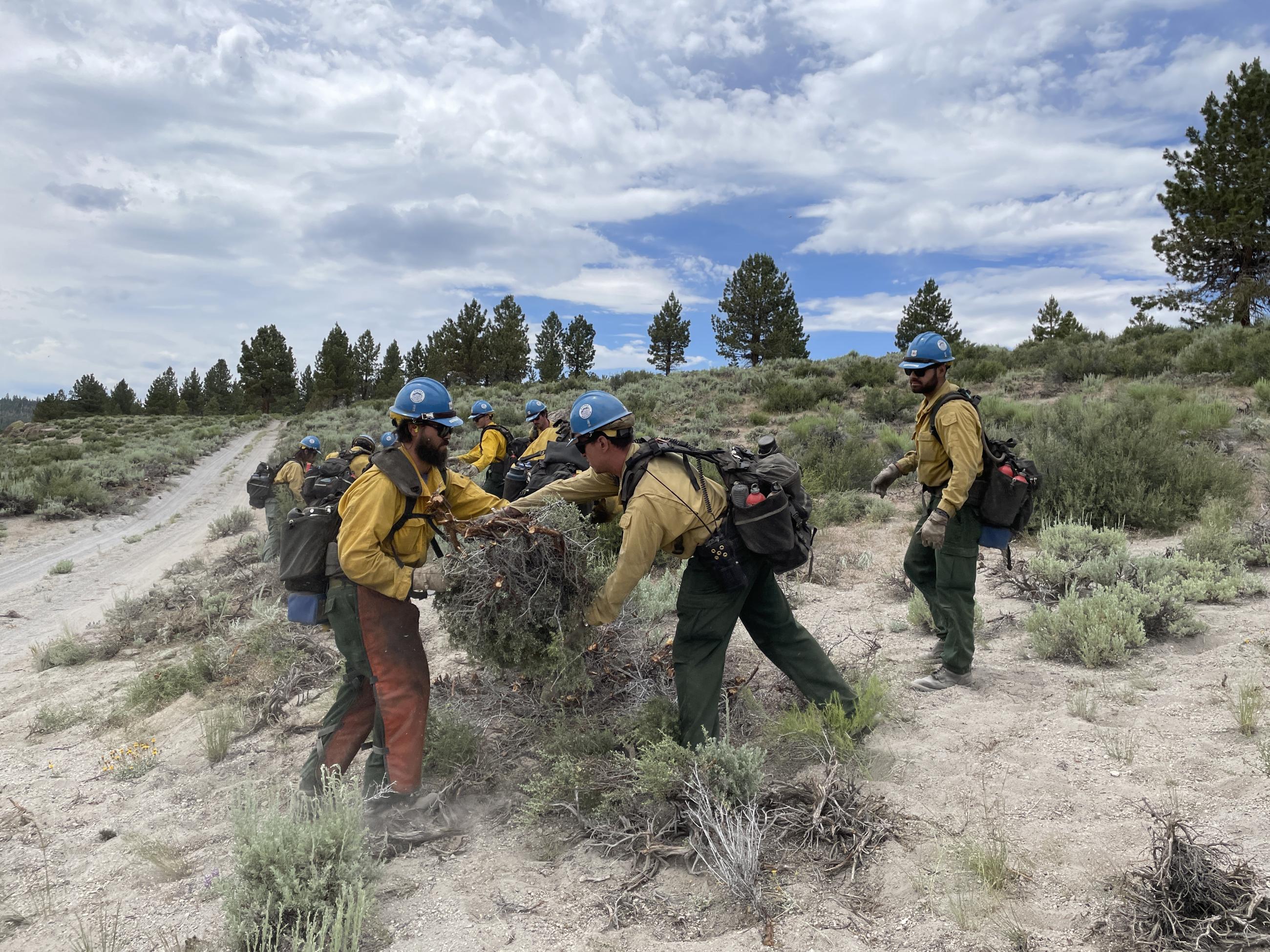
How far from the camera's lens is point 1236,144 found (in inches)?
818

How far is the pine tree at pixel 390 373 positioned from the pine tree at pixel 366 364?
604mm

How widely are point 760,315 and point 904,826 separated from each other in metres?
43.0

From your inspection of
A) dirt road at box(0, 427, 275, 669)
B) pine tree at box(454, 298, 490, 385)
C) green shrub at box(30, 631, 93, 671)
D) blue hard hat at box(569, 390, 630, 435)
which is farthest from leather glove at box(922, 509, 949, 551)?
pine tree at box(454, 298, 490, 385)

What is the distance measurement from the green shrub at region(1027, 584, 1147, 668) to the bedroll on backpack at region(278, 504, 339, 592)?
461 centimetres

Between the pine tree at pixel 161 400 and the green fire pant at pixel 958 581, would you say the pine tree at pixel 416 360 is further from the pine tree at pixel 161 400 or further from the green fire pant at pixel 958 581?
the green fire pant at pixel 958 581

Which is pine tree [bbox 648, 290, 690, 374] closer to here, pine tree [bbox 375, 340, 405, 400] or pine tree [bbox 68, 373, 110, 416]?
pine tree [bbox 375, 340, 405, 400]

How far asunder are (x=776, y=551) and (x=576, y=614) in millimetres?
990

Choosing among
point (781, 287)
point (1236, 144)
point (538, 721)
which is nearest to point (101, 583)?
point (538, 721)

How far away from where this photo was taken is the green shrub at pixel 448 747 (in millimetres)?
3947

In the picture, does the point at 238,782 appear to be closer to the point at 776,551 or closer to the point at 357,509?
the point at 357,509

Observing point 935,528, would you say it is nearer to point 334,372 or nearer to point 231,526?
point 231,526

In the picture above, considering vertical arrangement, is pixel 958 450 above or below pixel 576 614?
above

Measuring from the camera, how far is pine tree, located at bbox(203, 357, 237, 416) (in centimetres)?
7300

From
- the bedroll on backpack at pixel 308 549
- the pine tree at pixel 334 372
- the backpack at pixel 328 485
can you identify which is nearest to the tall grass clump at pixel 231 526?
the backpack at pixel 328 485
